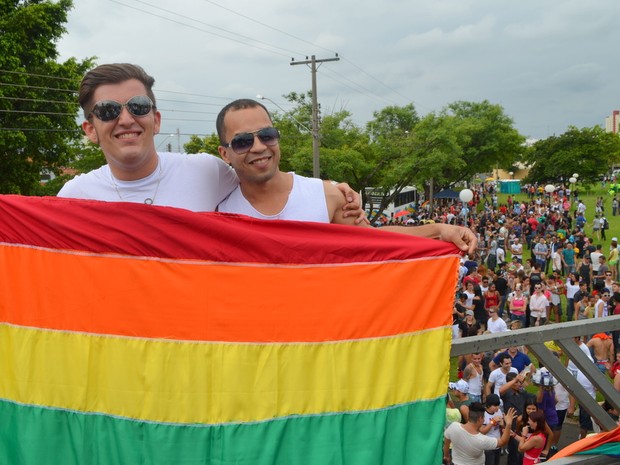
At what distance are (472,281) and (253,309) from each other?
1335cm

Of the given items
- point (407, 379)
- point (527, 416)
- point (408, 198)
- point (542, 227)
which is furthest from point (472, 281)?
point (408, 198)

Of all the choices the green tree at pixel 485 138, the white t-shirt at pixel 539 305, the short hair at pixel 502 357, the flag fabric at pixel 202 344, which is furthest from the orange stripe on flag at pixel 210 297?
the green tree at pixel 485 138

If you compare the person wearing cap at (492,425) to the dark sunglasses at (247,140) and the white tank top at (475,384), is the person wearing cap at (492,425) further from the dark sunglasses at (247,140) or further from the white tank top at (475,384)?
the dark sunglasses at (247,140)

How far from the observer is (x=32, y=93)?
21609 mm

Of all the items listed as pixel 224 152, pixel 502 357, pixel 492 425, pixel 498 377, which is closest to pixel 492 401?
pixel 492 425

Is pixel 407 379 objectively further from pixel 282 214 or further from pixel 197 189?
pixel 197 189

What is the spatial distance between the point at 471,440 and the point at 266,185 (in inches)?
211

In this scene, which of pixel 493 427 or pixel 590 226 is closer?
pixel 493 427

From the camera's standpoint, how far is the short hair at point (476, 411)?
719 centimetres

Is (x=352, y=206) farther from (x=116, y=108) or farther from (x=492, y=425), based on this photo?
(x=492, y=425)

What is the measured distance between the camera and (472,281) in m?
15.1

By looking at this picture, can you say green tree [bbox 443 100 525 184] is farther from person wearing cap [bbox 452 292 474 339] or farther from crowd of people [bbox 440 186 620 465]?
person wearing cap [bbox 452 292 474 339]

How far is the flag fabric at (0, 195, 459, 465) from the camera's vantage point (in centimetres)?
239

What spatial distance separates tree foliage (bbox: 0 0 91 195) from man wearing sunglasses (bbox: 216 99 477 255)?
20.4 m
